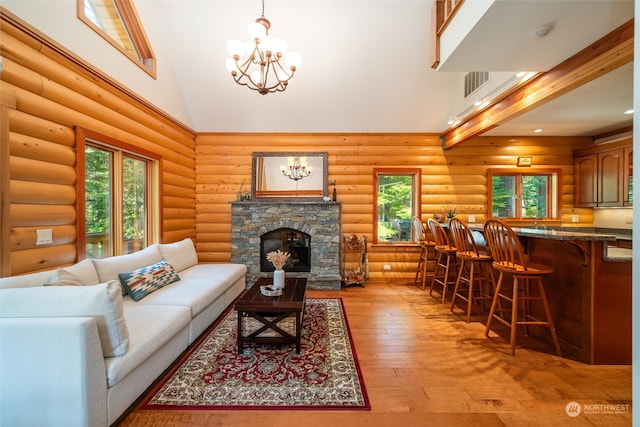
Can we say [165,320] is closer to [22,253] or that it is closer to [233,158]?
[22,253]

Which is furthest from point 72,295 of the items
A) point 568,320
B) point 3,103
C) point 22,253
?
point 568,320

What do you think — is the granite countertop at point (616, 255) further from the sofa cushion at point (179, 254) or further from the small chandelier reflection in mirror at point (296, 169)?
the sofa cushion at point (179, 254)

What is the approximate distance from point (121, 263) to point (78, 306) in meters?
1.29

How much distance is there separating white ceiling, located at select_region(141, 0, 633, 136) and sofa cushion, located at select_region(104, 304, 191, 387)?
10.9 feet

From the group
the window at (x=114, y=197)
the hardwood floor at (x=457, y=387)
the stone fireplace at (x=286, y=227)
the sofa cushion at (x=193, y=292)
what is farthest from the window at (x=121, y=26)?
the hardwood floor at (x=457, y=387)

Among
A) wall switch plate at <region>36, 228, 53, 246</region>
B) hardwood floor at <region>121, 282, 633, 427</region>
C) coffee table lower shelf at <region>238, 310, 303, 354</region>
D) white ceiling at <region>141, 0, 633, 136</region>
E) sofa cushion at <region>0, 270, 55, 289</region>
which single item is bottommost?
hardwood floor at <region>121, 282, 633, 427</region>

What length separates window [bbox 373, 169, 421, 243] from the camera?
505 centimetres

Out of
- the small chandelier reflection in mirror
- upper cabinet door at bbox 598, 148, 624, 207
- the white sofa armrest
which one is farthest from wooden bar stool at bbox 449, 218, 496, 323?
the white sofa armrest

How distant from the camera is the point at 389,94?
4.38 metres

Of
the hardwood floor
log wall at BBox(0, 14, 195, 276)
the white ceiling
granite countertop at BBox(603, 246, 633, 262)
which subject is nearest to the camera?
the hardwood floor

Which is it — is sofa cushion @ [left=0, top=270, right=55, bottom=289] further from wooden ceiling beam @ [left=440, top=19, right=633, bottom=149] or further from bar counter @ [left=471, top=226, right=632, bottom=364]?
wooden ceiling beam @ [left=440, top=19, right=633, bottom=149]

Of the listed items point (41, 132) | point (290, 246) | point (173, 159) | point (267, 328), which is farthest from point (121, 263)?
point (290, 246)

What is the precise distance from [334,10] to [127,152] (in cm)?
315

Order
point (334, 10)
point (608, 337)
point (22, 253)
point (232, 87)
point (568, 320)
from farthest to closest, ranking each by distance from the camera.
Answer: point (232, 87) → point (334, 10) → point (568, 320) → point (608, 337) → point (22, 253)
